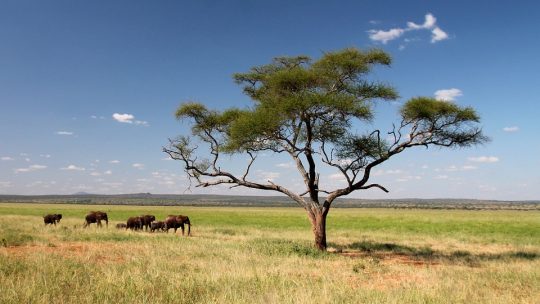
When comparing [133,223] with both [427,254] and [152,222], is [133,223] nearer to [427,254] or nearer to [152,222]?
[152,222]

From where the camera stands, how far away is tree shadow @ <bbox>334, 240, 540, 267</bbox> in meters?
19.4

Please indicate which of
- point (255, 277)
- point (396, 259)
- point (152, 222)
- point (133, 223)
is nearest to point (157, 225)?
point (152, 222)

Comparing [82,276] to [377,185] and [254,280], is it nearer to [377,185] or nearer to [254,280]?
[254,280]

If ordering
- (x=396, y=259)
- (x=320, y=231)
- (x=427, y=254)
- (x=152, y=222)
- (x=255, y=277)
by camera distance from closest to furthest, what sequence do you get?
(x=255, y=277)
(x=396, y=259)
(x=320, y=231)
(x=427, y=254)
(x=152, y=222)

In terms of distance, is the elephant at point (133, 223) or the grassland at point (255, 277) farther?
the elephant at point (133, 223)

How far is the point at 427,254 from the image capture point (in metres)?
22.0

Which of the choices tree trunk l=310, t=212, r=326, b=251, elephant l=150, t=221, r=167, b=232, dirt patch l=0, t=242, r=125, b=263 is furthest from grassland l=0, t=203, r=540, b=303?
elephant l=150, t=221, r=167, b=232

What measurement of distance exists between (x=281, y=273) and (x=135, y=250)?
28.0ft

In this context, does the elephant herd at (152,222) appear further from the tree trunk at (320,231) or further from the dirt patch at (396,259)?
the dirt patch at (396,259)

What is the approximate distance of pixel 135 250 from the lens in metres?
19.4

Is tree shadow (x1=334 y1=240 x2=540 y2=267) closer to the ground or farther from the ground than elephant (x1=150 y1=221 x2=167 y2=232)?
closer to the ground

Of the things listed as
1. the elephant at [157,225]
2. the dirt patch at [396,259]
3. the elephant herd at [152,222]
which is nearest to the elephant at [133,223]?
the elephant herd at [152,222]

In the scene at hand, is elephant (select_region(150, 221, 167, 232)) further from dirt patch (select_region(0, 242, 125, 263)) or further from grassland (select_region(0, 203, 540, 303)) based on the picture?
dirt patch (select_region(0, 242, 125, 263))

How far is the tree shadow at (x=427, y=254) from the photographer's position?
19.4 meters
